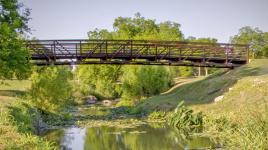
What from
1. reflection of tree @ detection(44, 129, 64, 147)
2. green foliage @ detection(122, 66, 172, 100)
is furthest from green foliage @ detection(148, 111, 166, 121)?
green foliage @ detection(122, 66, 172, 100)

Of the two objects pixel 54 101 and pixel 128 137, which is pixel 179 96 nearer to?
A: pixel 54 101

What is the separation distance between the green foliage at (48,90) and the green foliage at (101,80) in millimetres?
38072

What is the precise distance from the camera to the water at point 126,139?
22375mm

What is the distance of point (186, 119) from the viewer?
30.5 meters

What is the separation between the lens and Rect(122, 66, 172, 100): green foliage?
182ft

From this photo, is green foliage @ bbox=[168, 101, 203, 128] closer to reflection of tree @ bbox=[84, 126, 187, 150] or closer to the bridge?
reflection of tree @ bbox=[84, 126, 187, 150]

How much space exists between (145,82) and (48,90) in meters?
21.8

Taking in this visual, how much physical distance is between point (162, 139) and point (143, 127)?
228 inches

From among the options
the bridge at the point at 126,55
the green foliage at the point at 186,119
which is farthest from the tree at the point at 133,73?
the green foliage at the point at 186,119

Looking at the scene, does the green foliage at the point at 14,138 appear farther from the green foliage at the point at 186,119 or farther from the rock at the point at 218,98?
the rock at the point at 218,98

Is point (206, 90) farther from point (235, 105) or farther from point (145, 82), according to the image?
point (145, 82)

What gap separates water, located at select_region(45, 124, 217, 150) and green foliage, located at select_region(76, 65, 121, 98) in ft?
149

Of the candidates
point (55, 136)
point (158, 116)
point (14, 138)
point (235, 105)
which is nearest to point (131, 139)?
point (55, 136)

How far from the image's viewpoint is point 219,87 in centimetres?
3991
